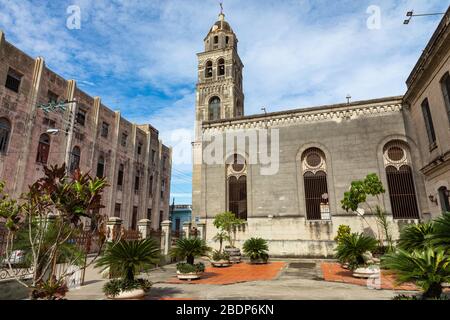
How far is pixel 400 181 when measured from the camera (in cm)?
1866

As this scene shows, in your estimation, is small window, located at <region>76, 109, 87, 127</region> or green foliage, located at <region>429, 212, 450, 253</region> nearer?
green foliage, located at <region>429, 212, 450, 253</region>

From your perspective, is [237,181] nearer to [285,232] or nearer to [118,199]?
[285,232]

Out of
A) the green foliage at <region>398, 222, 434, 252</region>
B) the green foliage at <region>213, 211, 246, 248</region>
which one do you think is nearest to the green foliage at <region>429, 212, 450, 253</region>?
the green foliage at <region>398, 222, 434, 252</region>

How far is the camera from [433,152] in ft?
51.6

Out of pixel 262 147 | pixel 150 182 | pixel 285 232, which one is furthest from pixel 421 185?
pixel 150 182

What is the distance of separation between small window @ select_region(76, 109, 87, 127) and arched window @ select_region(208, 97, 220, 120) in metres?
20.6

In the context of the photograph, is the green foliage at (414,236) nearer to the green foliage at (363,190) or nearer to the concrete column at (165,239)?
the green foliage at (363,190)

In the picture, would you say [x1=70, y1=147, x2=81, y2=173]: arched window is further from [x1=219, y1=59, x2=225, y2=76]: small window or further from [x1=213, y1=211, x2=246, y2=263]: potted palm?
[x1=219, y1=59, x2=225, y2=76]: small window

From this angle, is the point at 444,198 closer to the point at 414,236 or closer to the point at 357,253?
the point at 414,236

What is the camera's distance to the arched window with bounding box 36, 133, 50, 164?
69.5 ft

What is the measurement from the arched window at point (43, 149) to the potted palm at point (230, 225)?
1434 cm

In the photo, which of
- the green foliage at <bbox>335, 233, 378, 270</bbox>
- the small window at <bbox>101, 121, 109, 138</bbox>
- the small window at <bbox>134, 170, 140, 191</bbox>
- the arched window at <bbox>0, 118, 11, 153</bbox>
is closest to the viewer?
the green foliage at <bbox>335, 233, 378, 270</bbox>

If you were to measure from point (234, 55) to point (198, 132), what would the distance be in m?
14.6

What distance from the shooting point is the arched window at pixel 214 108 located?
4322 centimetres
